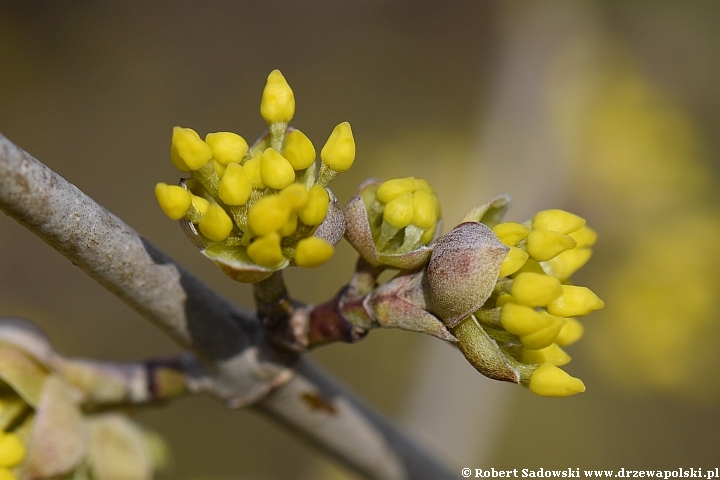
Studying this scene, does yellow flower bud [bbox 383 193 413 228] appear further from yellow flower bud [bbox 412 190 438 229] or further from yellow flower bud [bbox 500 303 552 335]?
yellow flower bud [bbox 500 303 552 335]

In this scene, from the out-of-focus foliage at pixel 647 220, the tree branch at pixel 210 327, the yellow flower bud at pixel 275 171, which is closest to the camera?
the tree branch at pixel 210 327

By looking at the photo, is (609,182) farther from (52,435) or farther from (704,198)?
(52,435)

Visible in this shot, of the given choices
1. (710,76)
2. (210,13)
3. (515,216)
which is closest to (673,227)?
(515,216)

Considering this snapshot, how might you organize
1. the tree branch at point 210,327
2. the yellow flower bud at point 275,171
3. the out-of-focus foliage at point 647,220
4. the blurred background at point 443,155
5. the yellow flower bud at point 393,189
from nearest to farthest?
1. the tree branch at point 210,327
2. the yellow flower bud at point 275,171
3. the yellow flower bud at point 393,189
4. the out-of-focus foliage at point 647,220
5. the blurred background at point 443,155

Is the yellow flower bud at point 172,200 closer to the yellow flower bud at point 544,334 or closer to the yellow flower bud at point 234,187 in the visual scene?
the yellow flower bud at point 234,187

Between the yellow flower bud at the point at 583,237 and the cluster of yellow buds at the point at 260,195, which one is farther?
→ the yellow flower bud at the point at 583,237

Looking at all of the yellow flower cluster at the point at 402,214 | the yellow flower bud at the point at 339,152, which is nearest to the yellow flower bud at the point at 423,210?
the yellow flower cluster at the point at 402,214

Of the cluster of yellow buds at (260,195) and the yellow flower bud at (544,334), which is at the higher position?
the cluster of yellow buds at (260,195)
